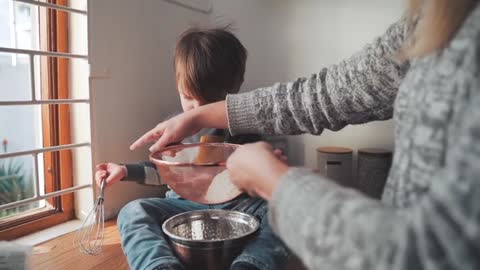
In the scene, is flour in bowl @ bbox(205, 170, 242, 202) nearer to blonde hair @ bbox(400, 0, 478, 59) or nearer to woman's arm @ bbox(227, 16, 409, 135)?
woman's arm @ bbox(227, 16, 409, 135)

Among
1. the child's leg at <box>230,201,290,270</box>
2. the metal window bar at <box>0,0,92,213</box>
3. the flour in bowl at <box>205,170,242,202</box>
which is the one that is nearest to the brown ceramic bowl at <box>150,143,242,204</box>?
the flour in bowl at <box>205,170,242,202</box>

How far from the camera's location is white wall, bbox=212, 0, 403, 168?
1.14m

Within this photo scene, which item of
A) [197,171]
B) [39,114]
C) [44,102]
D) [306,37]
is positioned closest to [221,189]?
[197,171]

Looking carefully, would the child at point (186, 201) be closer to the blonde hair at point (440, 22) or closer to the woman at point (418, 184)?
the woman at point (418, 184)

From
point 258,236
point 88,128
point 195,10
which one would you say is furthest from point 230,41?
point 258,236

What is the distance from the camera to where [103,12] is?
2.91 feet

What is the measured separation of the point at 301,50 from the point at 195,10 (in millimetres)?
341

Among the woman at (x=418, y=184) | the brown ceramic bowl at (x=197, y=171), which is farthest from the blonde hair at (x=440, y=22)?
the brown ceramic bowl at (x=197, y=171)

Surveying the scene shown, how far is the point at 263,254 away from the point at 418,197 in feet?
1.32

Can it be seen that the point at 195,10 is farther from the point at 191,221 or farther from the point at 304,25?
the point at 191,221

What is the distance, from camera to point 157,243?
0.71 metres

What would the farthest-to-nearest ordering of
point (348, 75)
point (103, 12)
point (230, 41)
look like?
point (230, 41) < point (103, 12) < point (348, 75)

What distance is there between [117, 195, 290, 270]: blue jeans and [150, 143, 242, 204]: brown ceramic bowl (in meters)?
0.12

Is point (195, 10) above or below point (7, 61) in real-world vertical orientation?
above
